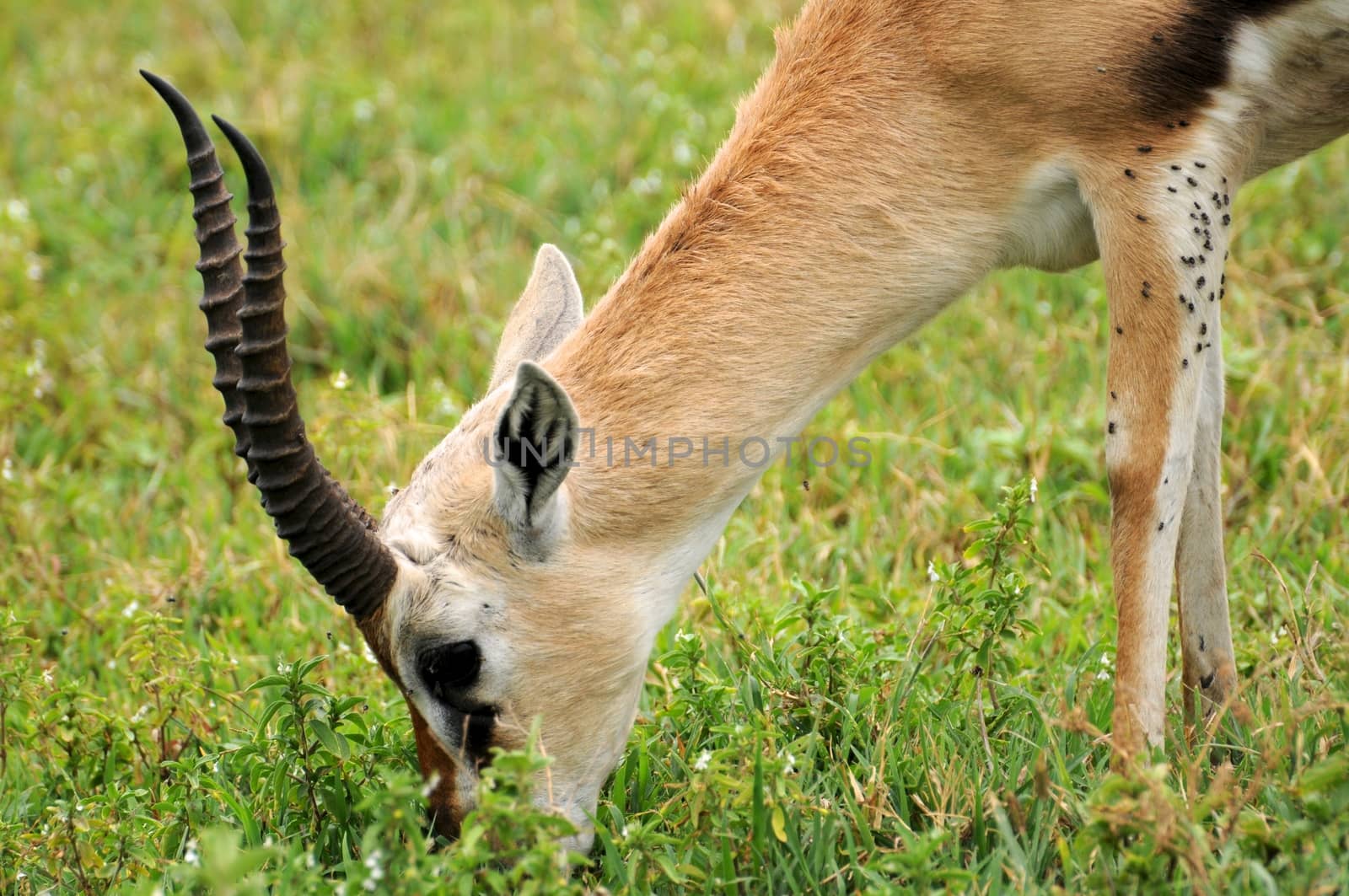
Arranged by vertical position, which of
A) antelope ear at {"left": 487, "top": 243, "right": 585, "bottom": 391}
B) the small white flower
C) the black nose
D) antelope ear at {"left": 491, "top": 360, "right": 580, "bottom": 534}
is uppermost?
the small white flower

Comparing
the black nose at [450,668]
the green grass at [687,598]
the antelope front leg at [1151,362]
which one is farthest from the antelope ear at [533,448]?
the antelope front leg at [1151,362]

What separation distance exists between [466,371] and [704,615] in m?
2.06

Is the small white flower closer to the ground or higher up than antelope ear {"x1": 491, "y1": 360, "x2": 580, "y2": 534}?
higher up

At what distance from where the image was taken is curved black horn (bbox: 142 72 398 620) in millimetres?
3051

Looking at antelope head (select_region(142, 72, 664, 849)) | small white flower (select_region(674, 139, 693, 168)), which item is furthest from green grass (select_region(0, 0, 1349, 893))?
antelope head (select_region(142, 72, 664, 849))

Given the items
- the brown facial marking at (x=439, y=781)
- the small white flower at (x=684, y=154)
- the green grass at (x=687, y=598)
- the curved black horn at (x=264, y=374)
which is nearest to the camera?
the curved black horn at (x=264, y=374)

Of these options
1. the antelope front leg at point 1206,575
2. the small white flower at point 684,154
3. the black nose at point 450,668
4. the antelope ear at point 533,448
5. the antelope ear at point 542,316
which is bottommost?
the antelope front leg at point 1206,575

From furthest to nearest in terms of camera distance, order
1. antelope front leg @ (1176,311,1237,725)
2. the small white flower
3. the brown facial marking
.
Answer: the small white flower, antelope front leg @ (1176,311,1237,725), the brown facial marking

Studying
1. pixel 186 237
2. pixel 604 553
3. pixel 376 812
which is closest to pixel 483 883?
pixel 376 812

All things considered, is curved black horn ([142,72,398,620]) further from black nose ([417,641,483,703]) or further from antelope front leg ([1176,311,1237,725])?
antelope front leg ([1176,311,1237,725])

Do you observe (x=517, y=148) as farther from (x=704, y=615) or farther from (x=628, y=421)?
(x=628, y=421)

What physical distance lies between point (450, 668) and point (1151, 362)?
1838 mm

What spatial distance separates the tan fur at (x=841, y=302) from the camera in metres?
3.38

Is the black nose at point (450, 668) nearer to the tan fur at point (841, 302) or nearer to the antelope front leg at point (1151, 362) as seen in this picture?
the tan fur at point (841, 302)
